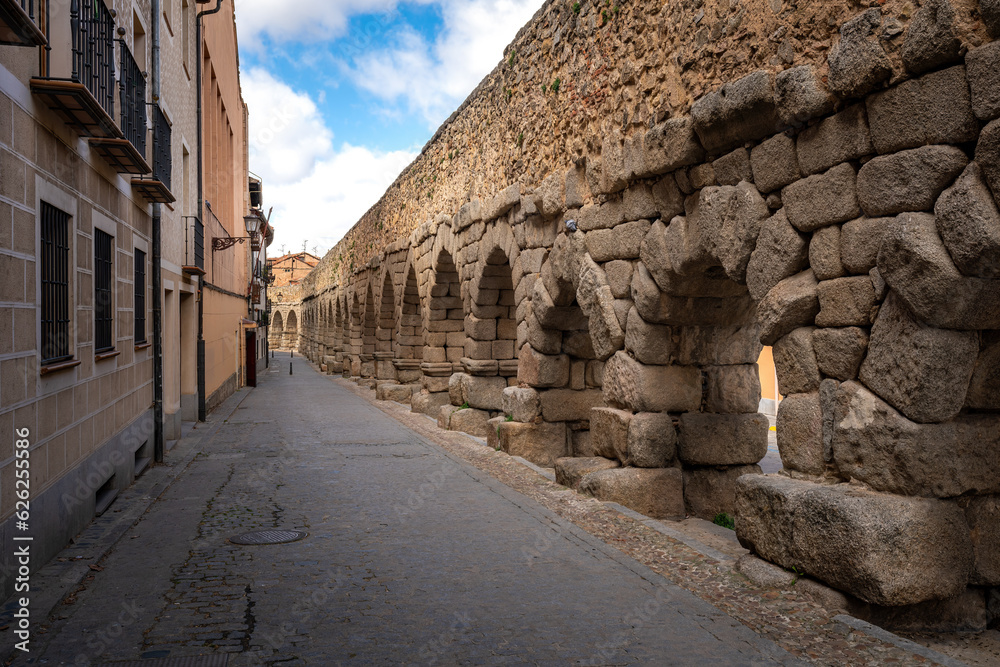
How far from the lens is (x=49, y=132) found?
4.79 m

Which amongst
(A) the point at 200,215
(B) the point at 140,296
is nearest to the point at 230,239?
(A) the point at 200,215

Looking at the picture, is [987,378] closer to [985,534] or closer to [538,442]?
[985,534]

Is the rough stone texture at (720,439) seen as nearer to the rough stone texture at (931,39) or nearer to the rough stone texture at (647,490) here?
the rough stone texture at (647,490)

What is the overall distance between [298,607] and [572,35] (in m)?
6.05

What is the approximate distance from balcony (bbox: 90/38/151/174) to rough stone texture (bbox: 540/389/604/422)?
4.70 m

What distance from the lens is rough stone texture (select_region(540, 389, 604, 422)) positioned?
9.00 m

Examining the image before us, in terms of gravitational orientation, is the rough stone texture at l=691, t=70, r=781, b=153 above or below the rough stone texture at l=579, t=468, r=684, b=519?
above

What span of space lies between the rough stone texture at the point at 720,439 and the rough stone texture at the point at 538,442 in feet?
8.56

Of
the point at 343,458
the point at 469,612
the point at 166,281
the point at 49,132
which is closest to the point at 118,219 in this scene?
the point at 49,132

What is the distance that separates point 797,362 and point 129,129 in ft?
18.9

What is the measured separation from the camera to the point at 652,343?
645cm

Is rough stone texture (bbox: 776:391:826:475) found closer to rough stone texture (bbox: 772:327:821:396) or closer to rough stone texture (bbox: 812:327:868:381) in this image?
rough stone texture (bbox: 772:327:821:396)

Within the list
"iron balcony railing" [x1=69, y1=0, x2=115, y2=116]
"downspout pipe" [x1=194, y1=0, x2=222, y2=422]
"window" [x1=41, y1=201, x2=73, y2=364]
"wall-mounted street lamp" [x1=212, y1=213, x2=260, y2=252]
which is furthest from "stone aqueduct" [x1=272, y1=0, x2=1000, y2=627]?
"wall-mounted street lamp" [x1=212, y1=213, x2=260, y2=252]

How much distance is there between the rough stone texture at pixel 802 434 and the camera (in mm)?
4281
